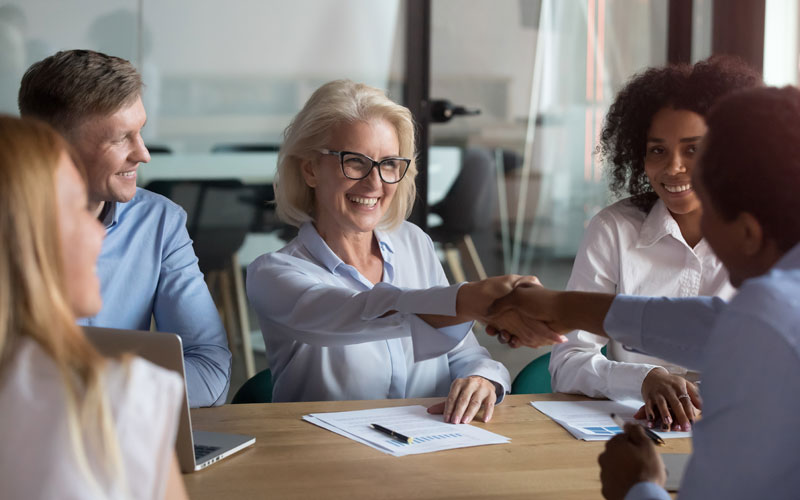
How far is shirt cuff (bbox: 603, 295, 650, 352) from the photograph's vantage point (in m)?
1.44

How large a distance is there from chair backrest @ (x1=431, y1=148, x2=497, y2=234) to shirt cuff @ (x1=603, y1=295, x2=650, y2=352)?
267 centimetres

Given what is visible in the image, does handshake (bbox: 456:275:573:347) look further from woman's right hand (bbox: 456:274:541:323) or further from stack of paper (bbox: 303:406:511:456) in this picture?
stack of paper (bbox: 303:406:511:456)

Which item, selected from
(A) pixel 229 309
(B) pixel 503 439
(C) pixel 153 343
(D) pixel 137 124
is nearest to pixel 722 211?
(B) pixel 503 439

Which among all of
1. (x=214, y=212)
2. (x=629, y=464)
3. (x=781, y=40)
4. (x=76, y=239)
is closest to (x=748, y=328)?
(x=629, y=464)

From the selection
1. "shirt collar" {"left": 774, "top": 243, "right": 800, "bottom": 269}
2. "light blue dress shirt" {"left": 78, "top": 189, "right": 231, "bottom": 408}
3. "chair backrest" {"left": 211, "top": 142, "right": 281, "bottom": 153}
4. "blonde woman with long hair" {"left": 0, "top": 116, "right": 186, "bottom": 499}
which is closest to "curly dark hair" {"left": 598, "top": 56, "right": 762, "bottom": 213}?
"light blue dress shirt" {"left": 78, "top": 189, "right": 231, "bottom": 408}

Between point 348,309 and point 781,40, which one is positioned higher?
point 781,40

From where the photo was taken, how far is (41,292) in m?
0.84

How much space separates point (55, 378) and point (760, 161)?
83 centimetres

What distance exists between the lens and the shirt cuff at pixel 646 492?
110cm

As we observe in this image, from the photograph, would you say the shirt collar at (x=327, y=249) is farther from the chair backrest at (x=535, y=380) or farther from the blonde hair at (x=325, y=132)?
the chair backrest at (x=535, y=380)

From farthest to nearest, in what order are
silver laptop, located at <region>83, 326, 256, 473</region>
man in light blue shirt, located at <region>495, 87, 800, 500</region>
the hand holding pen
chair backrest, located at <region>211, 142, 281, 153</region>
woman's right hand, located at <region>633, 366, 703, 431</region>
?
chair backrest, located at <region>211, 142, 281, 153</region> < woman's right hand, located at <region>633, 366, 703, 431</region> < silver laptop, located at <region>83, 326, 256, 473</region> < the hand holding pen < man in light blue shirt, located at <region>495, 87, 800, 500</region>

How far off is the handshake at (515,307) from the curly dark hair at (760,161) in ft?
2.57

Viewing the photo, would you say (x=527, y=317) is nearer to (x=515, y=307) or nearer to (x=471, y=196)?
(x=515, y=307)

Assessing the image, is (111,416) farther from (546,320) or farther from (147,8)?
(147,8)
